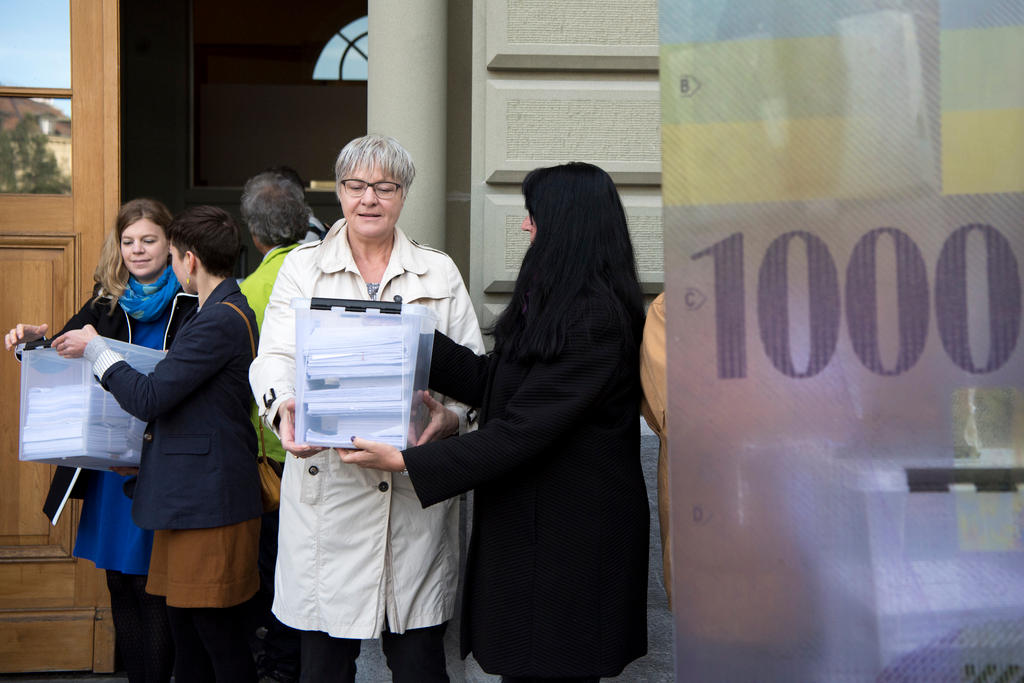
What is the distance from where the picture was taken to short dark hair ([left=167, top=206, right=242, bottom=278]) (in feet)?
10.6

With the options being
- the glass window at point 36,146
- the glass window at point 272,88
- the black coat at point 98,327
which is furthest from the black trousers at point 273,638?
the glass window at point 272,88

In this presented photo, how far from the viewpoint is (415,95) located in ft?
12.8

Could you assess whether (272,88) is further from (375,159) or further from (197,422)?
(375,159)

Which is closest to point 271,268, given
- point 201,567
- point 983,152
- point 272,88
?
point 201,567

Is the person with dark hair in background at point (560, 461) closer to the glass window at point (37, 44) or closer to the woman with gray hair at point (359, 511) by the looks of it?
the woman with gray hair at point (359, 511)

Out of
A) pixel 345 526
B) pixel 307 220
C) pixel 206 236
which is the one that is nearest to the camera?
pixel 345 526

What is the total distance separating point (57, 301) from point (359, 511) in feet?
6.77

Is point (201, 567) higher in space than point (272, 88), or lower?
lower

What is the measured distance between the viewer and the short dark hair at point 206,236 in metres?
3.22

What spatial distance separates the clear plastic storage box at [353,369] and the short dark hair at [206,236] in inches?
40.7

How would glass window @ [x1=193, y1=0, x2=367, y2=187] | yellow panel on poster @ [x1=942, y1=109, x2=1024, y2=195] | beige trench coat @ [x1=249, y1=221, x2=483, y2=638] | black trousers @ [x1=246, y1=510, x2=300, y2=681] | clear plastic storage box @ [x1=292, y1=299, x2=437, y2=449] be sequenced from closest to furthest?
yellow panel on poster @ [x1=942, y1=109, x2=1024, y2=195], clear plastic storage box @ [x1=292, y1=299, x2=437, y2=449], beige trench coat @ [x1=249, y1=221, x2=483, y2=638], black trousers @ [x1=246, y1=510, x2=300, y2=681], glass window @ [x1=193, y1=0, x2=367, y2=187]

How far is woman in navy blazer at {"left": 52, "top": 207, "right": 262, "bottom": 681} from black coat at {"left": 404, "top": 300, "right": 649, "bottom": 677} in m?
0.97

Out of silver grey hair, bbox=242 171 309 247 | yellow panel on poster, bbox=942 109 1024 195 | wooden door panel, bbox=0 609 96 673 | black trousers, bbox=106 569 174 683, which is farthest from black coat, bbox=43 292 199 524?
yellow panel on poster, bbox=942 109 1024 195

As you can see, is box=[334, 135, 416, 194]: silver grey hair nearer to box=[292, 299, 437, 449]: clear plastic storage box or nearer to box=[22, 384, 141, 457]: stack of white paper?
box=[292, 299, 437, 449]: clear plastic storage box
